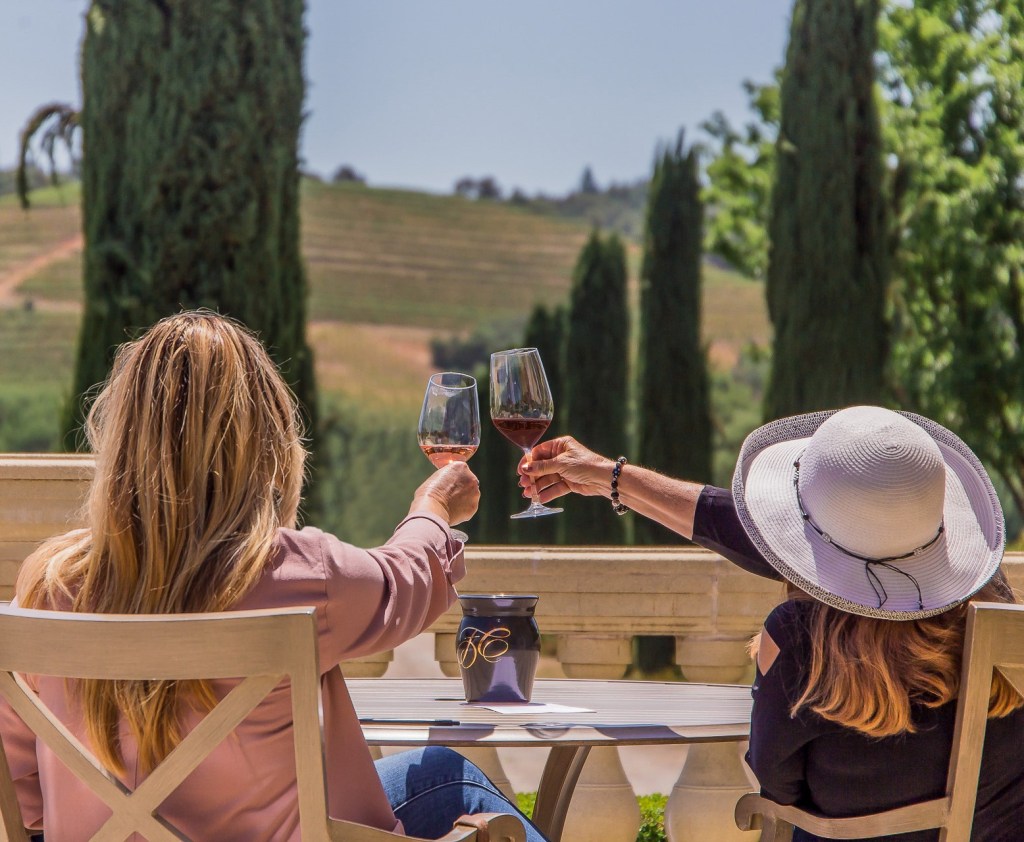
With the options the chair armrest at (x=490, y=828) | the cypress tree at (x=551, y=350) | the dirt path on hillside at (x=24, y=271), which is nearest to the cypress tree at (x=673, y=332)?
the cypress tree at (x=551, y=350)

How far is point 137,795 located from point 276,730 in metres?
0.17

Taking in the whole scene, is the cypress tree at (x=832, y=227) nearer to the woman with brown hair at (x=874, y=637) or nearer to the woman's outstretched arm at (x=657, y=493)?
the woman's outstretched arm at (x=657, y=493)

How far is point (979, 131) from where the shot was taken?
13195mm

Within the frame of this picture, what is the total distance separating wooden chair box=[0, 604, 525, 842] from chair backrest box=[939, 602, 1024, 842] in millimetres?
768

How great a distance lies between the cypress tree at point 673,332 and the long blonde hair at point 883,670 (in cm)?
1067

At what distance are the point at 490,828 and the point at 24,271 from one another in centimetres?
1897

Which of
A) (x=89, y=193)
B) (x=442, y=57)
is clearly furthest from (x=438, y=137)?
(x=89, y=193)

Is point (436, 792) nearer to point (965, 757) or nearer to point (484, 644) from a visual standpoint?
point (484, 644)

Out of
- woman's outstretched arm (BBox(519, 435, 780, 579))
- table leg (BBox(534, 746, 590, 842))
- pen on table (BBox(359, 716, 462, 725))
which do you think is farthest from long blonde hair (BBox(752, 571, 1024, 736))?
table leg (BBox(534, 746, 590, 842))

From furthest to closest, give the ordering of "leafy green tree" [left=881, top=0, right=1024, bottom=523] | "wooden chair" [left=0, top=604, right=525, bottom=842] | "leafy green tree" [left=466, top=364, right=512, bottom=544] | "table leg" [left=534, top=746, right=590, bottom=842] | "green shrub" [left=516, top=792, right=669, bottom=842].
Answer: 1. "leafy green tree" [left=466, top=364, right=512, bottom=544]
2. "leafy green tree" [left=881, top=0, right=1024, bottom=523]
3. "green shrub" [left=516, top=792, right=669, bottom=842]
4. "table leg" [left=534, top=746, right=590, bottom=842]
5. "wooden chair" [left=0, top=604, right=525, bottom=842]

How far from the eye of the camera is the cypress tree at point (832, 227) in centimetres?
1052

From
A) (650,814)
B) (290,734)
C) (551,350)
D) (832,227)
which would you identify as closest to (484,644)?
(290,734)

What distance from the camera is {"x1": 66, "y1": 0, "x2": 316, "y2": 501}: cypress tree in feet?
25.2

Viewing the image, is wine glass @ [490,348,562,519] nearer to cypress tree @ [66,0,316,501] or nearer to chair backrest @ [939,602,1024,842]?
chair backrest @ [939,602,1024,842]
